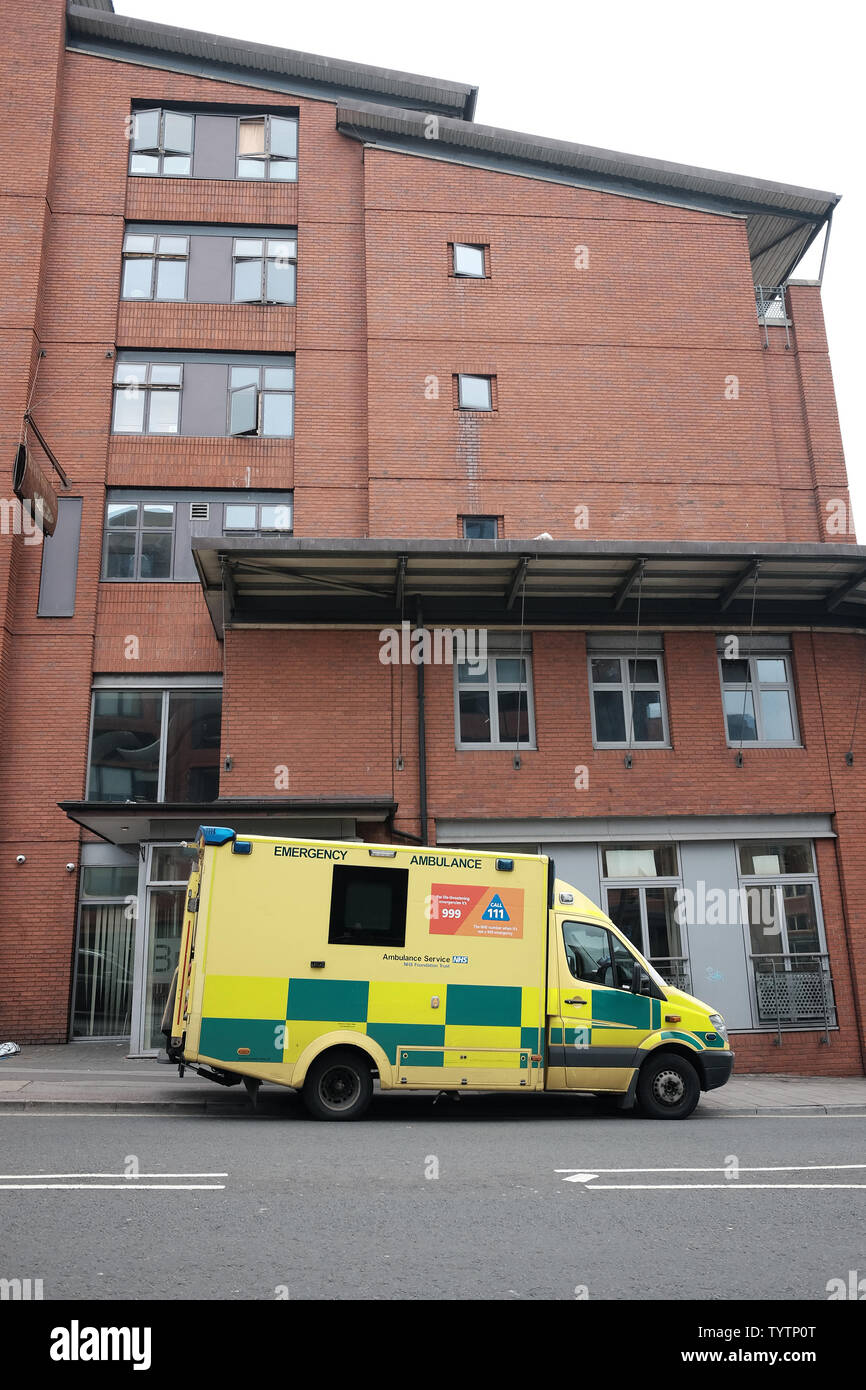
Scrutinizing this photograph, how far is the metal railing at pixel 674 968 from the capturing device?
15.6 metres

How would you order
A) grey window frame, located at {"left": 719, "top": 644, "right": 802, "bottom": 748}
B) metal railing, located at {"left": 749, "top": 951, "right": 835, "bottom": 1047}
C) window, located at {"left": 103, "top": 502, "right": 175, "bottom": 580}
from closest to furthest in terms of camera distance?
metal railing, located at {"left": 749, "top": 951, "right": 835, "bottom": 1047}
grey window frame, located at {"left": 719, "top": 644, "right": 802, "bottom": 748}
window, located at {"left": 103, "top": 502, "right": 175, "bottom": 580}

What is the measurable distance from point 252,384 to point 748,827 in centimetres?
1228

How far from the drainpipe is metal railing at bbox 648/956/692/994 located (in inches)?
156

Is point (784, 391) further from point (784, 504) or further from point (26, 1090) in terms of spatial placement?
point (26, 1090)

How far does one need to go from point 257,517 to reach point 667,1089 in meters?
12.4

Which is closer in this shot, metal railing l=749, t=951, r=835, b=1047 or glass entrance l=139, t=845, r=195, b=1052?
glass entrance l=139, t=845, r=195, b=1052

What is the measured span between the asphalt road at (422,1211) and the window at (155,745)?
26.9 ft

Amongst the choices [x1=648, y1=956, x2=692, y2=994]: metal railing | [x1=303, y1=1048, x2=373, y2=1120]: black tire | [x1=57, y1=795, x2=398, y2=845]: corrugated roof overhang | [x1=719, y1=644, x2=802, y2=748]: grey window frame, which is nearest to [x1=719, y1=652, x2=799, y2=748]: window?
[x1=719, y1=644, x2=802, y2=748]: grey window frame

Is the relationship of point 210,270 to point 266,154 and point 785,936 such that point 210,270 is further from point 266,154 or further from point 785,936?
point 785,936

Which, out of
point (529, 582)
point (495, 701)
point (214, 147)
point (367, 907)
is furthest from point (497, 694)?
point (214, 147)

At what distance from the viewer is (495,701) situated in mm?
16766

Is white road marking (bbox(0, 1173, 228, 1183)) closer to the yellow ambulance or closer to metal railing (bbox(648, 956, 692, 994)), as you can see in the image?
the yellow ambulance

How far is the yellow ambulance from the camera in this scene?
1050cm

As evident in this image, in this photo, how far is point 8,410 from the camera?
18.6 metres
